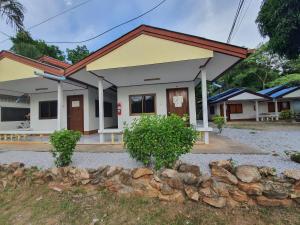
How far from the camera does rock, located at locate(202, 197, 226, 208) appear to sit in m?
2.77

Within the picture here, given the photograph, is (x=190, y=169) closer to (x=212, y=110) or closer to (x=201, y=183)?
(x=201, y=183)

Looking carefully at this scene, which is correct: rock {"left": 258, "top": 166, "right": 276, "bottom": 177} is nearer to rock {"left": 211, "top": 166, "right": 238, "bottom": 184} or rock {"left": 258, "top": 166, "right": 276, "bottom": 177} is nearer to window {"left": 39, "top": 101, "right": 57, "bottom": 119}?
rock {"left": 211, "top": 166, "right": 238, "bottom": 184}

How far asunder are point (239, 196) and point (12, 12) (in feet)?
37.4

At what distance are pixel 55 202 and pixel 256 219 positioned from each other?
3185mm

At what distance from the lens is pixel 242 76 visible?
97.9 feet

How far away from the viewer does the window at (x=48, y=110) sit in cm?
1147

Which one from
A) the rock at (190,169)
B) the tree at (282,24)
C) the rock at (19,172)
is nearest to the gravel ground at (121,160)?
the rock at (19,172)

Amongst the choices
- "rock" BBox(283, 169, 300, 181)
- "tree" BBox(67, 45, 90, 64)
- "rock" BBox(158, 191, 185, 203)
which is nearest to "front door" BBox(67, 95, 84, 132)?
"rock" BBox(158, 191, 185, 203)

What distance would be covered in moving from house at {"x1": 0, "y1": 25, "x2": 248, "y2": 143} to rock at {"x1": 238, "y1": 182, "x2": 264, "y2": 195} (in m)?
3.88

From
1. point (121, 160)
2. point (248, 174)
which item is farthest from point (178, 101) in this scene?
point (248, 174)

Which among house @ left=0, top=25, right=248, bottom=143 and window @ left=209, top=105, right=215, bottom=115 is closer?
house @ left=0, top=25, right=248, bottom=143

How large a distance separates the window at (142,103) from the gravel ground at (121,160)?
4.69m

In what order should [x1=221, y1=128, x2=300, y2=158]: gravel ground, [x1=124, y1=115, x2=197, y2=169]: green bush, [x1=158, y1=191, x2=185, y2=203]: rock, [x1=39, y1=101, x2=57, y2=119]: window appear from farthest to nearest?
[x1=39, y1=101, x2=57, y2=119]: window
[x1=221, y1=128, x2=300, y2=158]: gravel ground
[x1=124, y1=115, x2=197, y2=169]: green bush
[x1=158, y1=191, x2=185, y2=203]: rock

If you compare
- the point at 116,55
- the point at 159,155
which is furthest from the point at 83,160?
the point at 116,55
